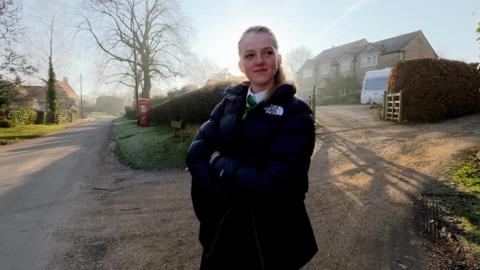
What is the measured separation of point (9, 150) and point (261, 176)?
53.1 ft

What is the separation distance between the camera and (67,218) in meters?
5.27

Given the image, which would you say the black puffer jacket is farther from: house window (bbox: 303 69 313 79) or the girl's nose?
house window (bbox: 303 69 313 79)

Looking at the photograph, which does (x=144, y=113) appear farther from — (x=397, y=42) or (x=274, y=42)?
(x=397, y=42)

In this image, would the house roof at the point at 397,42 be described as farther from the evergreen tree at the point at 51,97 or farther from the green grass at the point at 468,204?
the evergreen tree at the point at 51,97

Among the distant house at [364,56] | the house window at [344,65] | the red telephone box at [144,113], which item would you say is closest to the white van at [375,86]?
the distant house at [364,56]

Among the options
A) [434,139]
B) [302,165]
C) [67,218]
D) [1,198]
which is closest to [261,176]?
[302,165]

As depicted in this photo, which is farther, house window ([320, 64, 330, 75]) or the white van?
house window ([320, 64, 330, 75])

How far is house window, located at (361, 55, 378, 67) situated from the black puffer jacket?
4476 centimetres

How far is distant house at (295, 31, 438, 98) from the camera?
3969cm

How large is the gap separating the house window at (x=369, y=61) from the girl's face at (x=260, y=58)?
44.6 m

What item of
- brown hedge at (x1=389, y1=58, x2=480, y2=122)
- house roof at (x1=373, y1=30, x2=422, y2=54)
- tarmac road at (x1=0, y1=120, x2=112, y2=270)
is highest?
house roof at (x1=373, y1=30, x2=422, y2=54)

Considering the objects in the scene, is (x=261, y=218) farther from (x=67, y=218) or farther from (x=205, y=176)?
(x=67, y=218)

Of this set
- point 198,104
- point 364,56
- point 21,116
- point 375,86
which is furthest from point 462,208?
point 364,56

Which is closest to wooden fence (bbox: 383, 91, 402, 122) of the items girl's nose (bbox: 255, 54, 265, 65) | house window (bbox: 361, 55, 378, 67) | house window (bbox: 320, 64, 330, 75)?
girl's nose (bbox: 255, 54, 265, 65)
